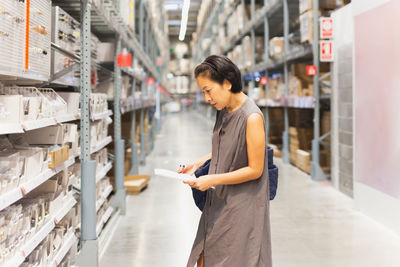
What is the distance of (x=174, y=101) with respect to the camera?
39125 millimetres

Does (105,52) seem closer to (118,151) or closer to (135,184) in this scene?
(118,151)

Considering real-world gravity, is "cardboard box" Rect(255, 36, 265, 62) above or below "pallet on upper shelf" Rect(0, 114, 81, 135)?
above

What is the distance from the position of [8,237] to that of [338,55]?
5.03m

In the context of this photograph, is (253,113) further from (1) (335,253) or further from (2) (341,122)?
(2) (341,122)

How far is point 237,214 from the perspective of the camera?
189 centimetres

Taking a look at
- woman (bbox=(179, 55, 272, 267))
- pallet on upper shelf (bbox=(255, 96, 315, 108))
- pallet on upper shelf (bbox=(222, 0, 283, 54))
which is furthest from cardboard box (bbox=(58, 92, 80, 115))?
pallet on upper shelf (bbox=(222, 0, 283, 54))

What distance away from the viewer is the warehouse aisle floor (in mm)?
3426

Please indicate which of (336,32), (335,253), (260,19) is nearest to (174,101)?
(260,19)

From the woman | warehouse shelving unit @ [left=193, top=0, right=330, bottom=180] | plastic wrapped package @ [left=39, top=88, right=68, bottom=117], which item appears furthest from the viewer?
warehouse shelving unit @ [left=193, top=0, right=330, bottom=180]

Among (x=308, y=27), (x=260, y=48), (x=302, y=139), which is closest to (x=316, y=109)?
(x=308, y=27)

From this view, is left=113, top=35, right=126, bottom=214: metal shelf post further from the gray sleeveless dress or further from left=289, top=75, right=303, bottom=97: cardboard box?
left=289, top=75, right=303, bottom=97: cardboard box

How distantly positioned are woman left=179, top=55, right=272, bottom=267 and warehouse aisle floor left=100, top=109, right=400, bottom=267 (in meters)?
1.52

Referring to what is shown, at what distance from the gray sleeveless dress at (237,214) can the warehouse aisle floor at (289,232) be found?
4.89 feet

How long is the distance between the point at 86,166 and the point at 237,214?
62.8 inches
